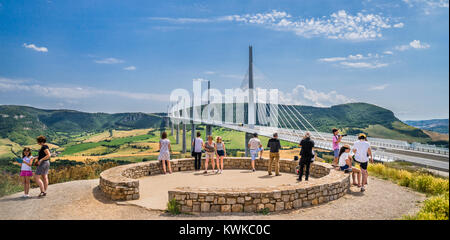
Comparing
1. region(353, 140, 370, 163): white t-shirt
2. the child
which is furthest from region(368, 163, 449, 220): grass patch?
the child

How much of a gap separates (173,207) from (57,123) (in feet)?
177

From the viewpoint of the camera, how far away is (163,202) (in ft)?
19.6

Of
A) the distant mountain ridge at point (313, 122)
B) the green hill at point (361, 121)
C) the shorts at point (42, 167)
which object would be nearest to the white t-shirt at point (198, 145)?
the shorts at point (42, 167)

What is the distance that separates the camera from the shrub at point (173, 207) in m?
5.23

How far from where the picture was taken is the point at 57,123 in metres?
49.6

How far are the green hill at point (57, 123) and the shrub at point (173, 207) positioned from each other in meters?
19.9

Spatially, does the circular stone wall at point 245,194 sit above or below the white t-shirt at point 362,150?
below

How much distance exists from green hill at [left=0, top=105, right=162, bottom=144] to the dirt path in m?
17.1

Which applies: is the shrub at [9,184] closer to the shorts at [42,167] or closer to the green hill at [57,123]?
the shorts at [42,167]

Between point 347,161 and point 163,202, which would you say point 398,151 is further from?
point 163,202

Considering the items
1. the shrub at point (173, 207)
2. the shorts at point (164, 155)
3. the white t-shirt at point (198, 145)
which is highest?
the white t-shirt at point (198, 145)

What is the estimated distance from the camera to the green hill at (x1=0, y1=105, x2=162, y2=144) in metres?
22.6

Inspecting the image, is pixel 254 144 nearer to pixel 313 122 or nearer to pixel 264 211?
pixel 264 211

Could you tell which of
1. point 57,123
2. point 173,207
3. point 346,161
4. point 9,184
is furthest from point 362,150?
point 57,123
